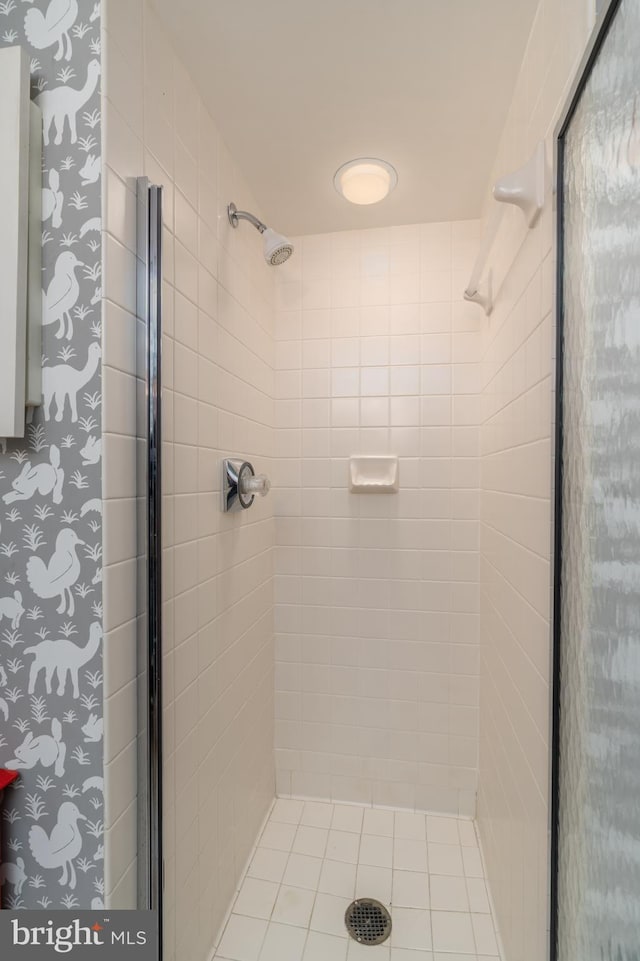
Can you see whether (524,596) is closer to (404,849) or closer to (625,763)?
(625,763)

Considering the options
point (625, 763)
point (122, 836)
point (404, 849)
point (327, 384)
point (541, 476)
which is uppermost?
point (327, 384)

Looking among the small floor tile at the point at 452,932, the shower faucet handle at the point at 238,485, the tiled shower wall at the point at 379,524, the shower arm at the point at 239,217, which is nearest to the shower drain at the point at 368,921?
the small floor tile at the point at 452,932

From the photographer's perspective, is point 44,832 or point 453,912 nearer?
point 44,832

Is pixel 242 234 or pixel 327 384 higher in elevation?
pixel 242 234

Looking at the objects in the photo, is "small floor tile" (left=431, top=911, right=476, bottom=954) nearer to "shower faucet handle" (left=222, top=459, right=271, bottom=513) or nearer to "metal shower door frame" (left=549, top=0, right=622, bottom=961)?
"metal shower door frame" (left=549, top=0, right=622, bottom=961)

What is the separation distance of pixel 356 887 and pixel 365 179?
7.25ft

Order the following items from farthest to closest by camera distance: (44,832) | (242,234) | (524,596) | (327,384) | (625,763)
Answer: (327,384) → (242,234) → (524,596) → (44,832) → (625,763)

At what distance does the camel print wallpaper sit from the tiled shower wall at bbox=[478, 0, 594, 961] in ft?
2.81

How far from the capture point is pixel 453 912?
1374 millimetres

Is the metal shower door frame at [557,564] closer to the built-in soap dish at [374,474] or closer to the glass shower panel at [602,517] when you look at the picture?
the glass shower panel at [602,517]

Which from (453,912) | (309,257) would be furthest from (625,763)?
(309,257)

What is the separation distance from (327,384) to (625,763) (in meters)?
1.52

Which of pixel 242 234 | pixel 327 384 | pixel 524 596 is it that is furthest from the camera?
pixel 327 384

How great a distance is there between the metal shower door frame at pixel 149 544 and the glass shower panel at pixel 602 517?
29.6 inches
